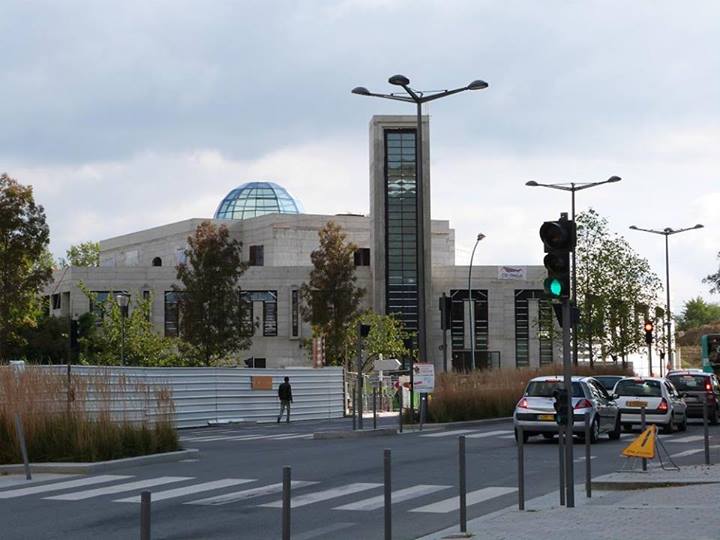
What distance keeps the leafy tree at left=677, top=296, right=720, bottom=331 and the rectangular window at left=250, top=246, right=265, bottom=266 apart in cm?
9427

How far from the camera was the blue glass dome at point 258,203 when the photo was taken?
110 meters

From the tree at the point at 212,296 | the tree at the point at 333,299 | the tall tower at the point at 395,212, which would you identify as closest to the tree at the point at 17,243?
the tree at the point at 212,296

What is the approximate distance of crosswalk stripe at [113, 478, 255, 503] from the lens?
53.3 ft

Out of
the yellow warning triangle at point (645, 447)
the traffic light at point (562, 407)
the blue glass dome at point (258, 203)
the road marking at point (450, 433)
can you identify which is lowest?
the road marking at point (450, 433)

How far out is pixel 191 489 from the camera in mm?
17297

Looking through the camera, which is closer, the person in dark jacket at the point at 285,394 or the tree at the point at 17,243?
the person in dark jacket at the point at 285,394

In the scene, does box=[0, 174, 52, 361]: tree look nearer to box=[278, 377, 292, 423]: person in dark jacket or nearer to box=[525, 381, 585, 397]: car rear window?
box=[278, 377, 292, 423]: person in dark jacket

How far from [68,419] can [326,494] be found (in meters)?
6.31

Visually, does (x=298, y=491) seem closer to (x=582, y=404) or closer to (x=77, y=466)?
(x=77, y=466)

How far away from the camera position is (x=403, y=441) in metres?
28.5

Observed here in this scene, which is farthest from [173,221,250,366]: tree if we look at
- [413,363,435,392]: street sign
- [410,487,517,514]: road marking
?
[410,487,517,514]: road marking

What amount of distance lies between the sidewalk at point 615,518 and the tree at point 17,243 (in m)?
35.4

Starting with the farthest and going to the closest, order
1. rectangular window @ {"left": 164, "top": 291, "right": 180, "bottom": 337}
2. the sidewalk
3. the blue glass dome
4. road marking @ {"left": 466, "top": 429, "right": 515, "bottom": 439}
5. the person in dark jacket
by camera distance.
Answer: the blue glass dome
rectangular window @ {"left": 164, "top": 291, "right": 180, "bottom": 337}
the person in dark jacket
road marking @ {"left": 466, "top": 429, "right": 515, "bottom": 439}
the sidewalk

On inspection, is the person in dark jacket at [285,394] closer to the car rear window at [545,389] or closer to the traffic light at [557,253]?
the car rear window at [545,389]
